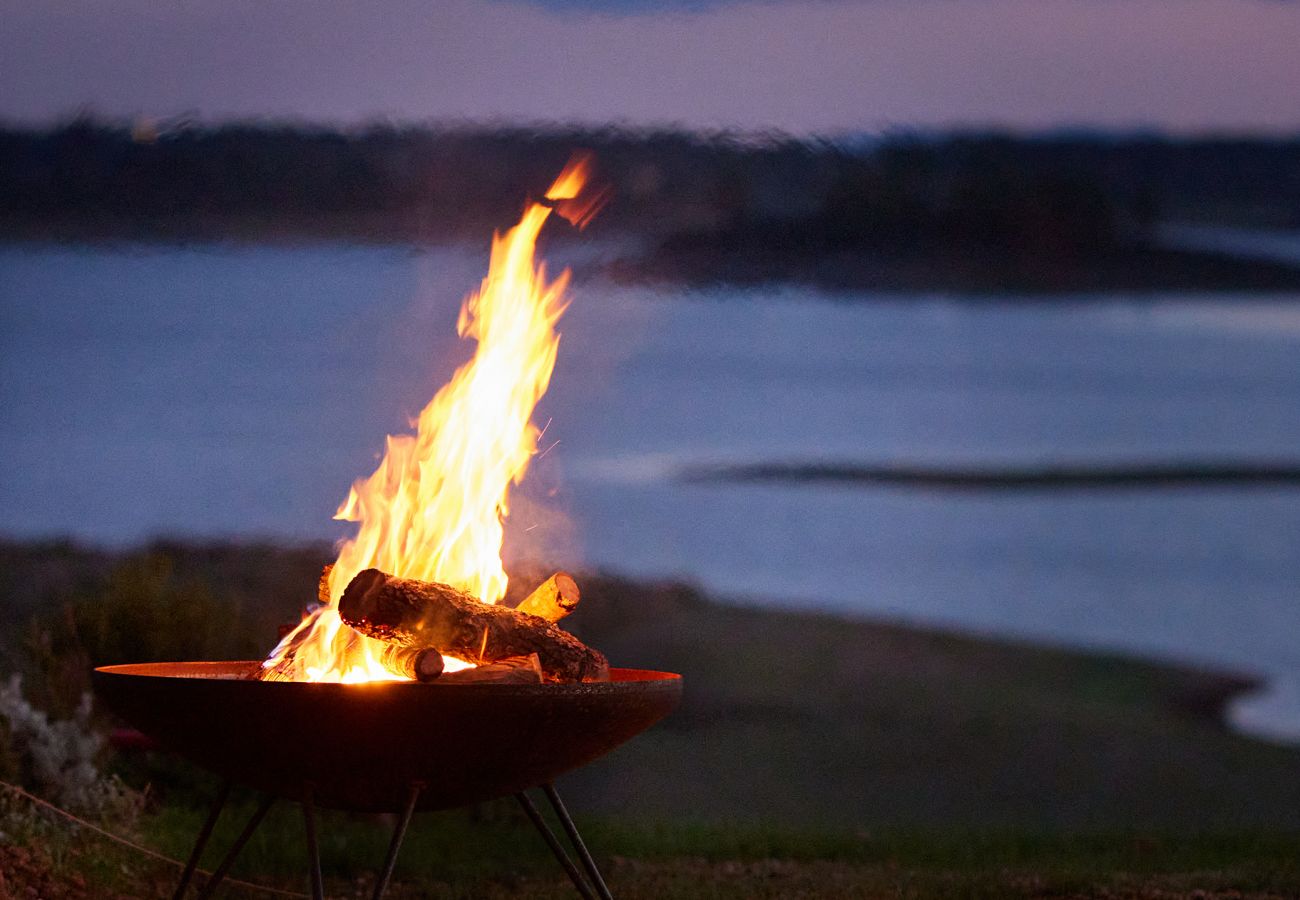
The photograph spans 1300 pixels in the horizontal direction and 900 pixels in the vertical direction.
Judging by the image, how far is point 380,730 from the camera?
2.92 metres

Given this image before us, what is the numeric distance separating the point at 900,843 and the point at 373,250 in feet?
10.0

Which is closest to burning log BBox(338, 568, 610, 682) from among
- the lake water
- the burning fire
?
the burning fire

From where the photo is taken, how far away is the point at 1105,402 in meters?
33.7

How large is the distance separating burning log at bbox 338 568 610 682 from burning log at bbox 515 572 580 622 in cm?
22

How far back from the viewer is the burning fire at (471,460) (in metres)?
3.75

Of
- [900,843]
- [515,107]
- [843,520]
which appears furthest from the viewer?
[843,520]

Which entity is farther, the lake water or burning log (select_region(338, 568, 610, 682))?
the lake water

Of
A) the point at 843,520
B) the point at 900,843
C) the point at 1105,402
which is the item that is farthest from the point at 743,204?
the point at 1105,402

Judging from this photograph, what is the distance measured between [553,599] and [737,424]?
19.7 meters

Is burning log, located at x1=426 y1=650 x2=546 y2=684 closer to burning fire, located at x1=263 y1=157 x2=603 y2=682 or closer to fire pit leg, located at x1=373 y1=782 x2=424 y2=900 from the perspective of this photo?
fire pit leg, located at x1=373 y1=782 x2=424 y2=900

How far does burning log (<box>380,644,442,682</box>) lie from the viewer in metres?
3.14

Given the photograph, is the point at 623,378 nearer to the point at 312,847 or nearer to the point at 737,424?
the point at 312,847

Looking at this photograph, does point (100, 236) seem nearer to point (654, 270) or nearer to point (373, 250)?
point (373, 250)

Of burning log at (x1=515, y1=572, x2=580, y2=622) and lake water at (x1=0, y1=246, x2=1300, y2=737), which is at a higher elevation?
lake water at (x1=0, y1=246, x2=1300, y2=737)
